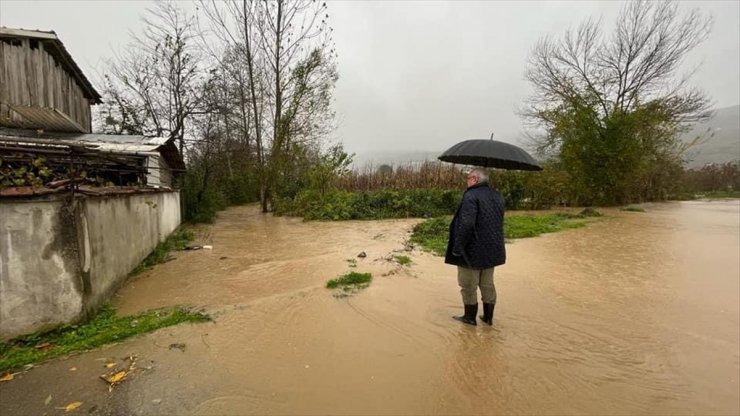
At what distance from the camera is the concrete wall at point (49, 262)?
3.70 metres

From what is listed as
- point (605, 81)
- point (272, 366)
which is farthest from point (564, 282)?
point (605, 81)

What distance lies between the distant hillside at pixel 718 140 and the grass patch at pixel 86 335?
31.0 metres

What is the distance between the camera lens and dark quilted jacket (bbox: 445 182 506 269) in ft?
13.7

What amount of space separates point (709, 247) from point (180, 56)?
71.3 feet

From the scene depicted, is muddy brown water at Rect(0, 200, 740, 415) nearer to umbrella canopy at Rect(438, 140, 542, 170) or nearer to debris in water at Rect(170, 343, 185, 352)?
debris in water at Rect(170, 343, 185, 352)

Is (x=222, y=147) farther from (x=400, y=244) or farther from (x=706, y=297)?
(x=706, y=297)

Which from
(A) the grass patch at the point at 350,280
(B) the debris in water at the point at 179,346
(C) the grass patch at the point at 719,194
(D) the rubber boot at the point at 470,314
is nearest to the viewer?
(B) the debris in water at the point at 179,346

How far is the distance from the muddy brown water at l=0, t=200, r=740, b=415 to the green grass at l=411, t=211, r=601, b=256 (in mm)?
1675

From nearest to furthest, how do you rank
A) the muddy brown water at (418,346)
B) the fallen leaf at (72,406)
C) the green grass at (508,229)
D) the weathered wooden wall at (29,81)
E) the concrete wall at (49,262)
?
the fallen leaf at (72,406) → the muddy brown water at (418,346) → the concrete wall at (49,262) → the weathered wooden wall at (29,81) → the green grass at (508,229)

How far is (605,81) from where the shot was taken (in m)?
22.2

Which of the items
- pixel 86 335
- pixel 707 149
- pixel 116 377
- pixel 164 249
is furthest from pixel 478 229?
pixel 707 149

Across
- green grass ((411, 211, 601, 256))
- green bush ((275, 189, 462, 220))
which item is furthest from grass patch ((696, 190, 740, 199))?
green bush ((275, 189, 462, 220))

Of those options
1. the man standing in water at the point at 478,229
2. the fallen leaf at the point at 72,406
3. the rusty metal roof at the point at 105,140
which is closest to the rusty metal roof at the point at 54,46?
the rusty metal roof at the point at 105,140

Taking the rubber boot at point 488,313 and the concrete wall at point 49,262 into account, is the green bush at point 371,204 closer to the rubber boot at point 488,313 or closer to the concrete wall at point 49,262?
the concrete wall at point 49,262
